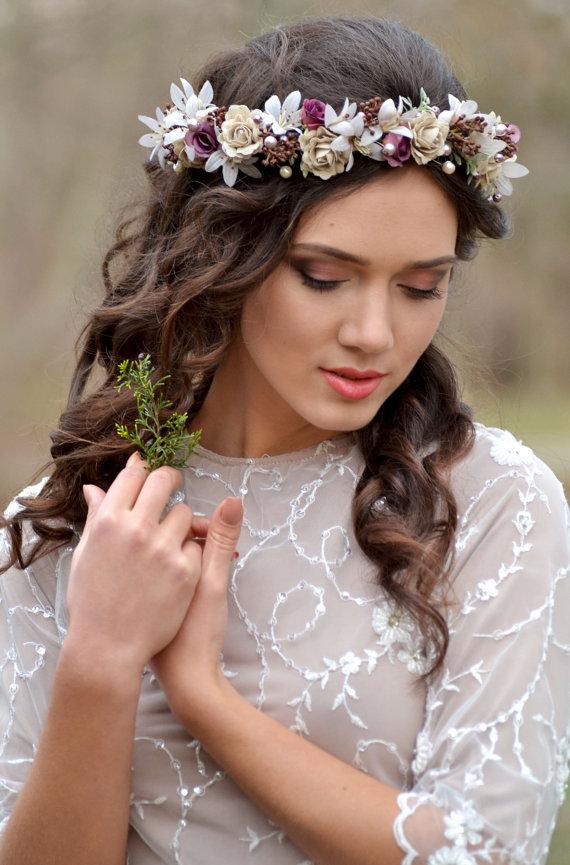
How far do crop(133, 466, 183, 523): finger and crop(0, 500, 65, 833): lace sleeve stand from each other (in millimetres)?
491

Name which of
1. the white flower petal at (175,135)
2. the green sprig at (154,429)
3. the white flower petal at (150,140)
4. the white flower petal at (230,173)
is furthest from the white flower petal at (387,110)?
the green sprig at (154,429)

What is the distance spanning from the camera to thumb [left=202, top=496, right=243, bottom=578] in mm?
2375

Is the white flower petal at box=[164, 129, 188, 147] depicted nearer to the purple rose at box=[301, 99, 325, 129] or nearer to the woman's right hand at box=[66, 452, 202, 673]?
the purple rose at box=[301, 99, 325, 129]

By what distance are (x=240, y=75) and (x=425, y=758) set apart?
61.9 inches

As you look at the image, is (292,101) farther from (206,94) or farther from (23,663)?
(23,663)

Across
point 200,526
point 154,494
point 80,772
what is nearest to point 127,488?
point 154,494

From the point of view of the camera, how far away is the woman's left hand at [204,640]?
229cm

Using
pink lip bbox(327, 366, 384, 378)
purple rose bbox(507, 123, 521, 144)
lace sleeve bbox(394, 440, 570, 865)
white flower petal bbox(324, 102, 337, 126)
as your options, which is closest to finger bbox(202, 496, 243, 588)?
pink lip bbox(327, 366, 384, 378)

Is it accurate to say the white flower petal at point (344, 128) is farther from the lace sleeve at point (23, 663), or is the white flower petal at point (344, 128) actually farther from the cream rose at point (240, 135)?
the lace sleeve at point (23, 663)

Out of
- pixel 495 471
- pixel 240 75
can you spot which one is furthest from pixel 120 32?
pixel 495 471

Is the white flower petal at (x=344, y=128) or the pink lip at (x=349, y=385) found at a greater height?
the white flower petal at (x=344, y=128)

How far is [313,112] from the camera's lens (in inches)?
97.4

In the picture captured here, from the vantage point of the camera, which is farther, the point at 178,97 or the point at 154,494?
the point at 178,97

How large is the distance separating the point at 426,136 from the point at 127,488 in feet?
3.22
